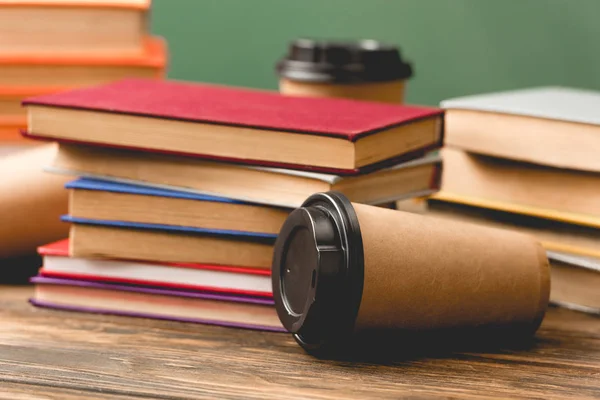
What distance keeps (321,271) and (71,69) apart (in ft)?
2.13

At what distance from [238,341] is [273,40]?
0.94 m

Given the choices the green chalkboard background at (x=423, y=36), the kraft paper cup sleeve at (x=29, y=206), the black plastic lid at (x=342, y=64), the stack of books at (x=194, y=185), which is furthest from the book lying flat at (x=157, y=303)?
the green chalkboard background at (x=423, y=36)

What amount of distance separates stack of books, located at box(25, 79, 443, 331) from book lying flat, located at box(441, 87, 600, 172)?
67 mm

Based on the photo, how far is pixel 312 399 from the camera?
0.71 metres

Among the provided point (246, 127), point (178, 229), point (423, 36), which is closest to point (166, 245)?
point (178, 229)

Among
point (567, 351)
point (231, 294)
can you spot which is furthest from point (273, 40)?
point (567, 351)

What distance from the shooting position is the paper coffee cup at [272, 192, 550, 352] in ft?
2.44

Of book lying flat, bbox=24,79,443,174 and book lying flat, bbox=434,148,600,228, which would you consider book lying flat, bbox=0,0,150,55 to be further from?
book lying flat, bbox=434,148,600,228

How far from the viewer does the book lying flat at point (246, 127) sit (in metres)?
0.84

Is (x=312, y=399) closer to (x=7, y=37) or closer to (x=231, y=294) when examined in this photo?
(x=231, y=294)

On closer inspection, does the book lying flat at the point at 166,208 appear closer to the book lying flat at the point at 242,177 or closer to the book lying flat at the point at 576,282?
the book lying flat at the point at 242,177

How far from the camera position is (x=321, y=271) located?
29.0 inches

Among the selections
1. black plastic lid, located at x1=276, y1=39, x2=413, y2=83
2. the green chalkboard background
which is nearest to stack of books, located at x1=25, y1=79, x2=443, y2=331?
black plastic lid, located at x1=276, y1=39, x2=413, y2=83

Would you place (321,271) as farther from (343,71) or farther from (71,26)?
(71,26)
